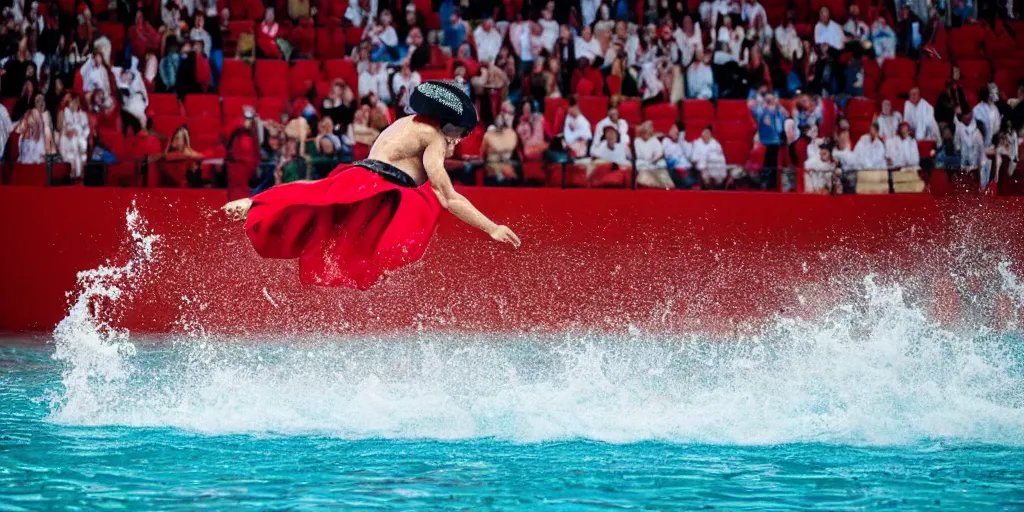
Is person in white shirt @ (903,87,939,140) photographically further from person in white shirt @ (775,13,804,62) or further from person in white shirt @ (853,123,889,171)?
person in white shirt @ (775,13,804,62)

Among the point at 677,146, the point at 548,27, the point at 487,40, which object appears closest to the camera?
the point at 677,146

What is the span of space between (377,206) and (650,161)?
4.64m

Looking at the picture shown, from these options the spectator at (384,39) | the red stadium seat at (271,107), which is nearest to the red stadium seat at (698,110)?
the spectator at (384,39)

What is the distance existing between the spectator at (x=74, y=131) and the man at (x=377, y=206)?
464cm

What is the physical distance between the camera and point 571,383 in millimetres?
7410

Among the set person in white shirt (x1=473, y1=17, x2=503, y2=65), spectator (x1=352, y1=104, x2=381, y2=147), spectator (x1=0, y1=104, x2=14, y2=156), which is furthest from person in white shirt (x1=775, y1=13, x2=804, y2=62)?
spectator (x1=0, y1=104, x2=14, y2=156)

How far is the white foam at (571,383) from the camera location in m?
6.19

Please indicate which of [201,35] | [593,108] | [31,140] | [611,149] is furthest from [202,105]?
[611,149]

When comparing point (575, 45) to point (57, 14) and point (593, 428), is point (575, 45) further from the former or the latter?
point (593, 428)

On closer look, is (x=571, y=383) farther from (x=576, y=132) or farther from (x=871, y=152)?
(x=871, y=152)

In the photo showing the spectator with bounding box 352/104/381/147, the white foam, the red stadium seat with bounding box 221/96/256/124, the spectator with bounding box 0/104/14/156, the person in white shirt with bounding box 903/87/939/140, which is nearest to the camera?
the white foam

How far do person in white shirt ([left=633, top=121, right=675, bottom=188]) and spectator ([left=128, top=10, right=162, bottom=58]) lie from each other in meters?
4.46

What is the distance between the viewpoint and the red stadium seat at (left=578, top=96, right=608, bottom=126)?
1114 cm

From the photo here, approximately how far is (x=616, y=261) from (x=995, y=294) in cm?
311
